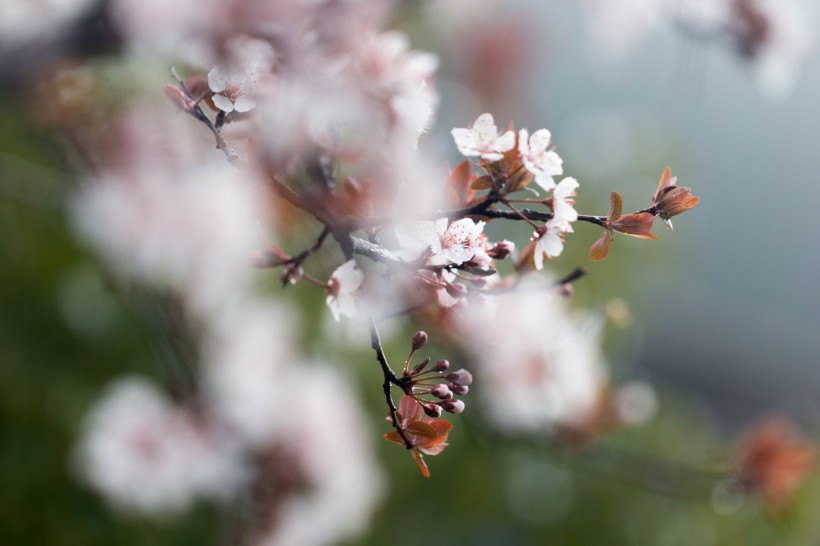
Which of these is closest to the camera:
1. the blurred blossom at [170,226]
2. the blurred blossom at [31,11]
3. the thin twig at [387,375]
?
the thin twig at [387,375]

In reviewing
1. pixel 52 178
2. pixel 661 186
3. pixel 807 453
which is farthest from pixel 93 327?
pixel 661 186

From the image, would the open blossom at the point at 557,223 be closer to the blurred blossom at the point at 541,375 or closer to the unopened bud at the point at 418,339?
the unopened bud at the point at 418,339

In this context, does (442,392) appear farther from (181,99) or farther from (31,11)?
(31,11)

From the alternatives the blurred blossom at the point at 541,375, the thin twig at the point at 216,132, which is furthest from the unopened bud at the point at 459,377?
the blurred blossom at the point at 541,375

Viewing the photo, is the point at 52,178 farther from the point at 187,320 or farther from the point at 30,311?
the point at 30,311

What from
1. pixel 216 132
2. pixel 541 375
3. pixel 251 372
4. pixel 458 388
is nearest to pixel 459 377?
pixel 458 388

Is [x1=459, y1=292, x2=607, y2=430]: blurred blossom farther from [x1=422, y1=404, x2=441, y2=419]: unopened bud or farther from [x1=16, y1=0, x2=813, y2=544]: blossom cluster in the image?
[x1=422, y1=404, x2=441, y2=419]: unopened bud

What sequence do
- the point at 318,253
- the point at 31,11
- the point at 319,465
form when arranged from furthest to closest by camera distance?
the point at 319,465 → the point at 31,11 → the point at 318,253
